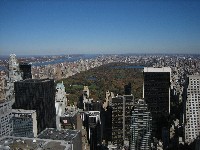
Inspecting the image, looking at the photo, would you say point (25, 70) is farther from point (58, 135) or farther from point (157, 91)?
point (58, 135)

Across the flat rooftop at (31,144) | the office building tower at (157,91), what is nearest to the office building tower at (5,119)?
the flat rooftop at (31,144)

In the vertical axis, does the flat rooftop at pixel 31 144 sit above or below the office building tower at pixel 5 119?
above

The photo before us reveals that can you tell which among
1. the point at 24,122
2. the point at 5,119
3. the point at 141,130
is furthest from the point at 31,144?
the point at 141,130

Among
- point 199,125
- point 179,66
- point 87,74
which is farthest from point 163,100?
point 87,74

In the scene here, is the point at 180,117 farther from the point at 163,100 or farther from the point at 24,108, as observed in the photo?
the point at 24,108

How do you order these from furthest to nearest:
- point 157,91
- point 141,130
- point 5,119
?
point 157,91 → point 141,130 → point 5,119

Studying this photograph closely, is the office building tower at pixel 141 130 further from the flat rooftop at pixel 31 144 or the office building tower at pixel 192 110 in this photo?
the flat rooftop at pixel 31 144

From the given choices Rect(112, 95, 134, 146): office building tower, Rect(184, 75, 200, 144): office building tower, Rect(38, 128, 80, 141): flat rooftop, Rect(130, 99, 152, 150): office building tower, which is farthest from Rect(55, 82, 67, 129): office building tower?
Rect(38, 128, 80, 141): flat rooftop
